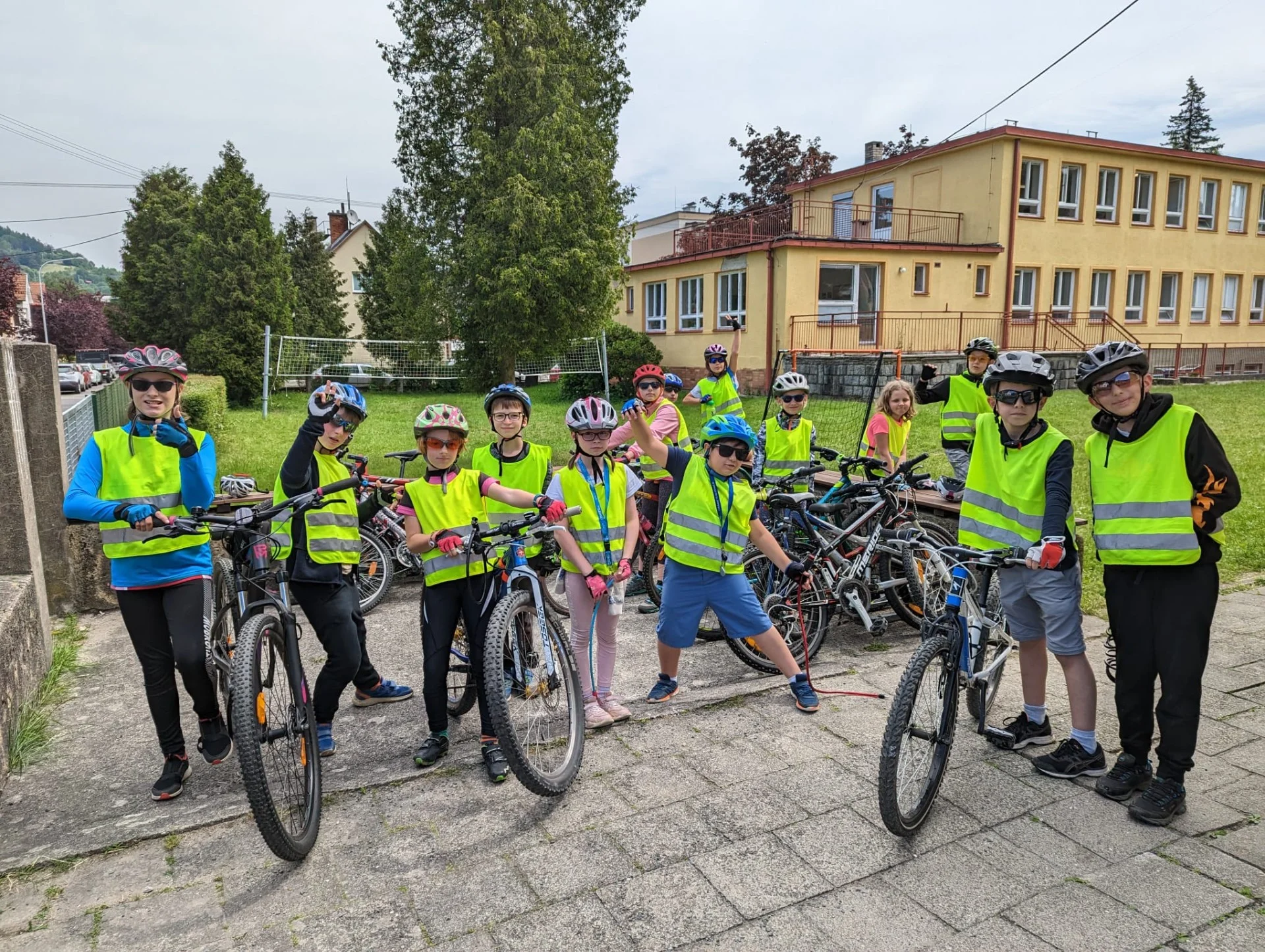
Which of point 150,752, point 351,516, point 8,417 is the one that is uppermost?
point 8,417

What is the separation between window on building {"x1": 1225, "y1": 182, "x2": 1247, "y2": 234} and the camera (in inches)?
1153

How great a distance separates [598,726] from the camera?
4543 millimetres

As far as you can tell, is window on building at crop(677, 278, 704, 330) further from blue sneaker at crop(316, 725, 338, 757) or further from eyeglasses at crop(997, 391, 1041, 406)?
blue sneaker at crop(316, 725, 338, 757)

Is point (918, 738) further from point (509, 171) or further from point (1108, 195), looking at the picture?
point (1108, 195)

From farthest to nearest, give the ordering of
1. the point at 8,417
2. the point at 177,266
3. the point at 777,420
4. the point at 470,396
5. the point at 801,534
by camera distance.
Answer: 1. the point at 177,266
2. the point at 470,396
3. the point at 777,420
4. the point at 801,534
5. the point at 8,417

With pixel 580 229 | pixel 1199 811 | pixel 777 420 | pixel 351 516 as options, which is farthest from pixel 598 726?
pixel 580 229

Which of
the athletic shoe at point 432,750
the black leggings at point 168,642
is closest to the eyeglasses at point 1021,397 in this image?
the athletic shoe at point 432,750

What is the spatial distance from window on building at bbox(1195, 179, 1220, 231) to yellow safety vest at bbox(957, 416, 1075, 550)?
3104 cm

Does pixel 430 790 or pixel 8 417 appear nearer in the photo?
pixel 430 790

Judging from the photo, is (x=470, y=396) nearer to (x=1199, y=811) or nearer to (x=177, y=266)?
(x=177, y=266)

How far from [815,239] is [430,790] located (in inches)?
824

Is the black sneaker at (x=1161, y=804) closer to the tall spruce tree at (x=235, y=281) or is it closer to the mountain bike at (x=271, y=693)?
the mountain bike at (x=271, y=693)

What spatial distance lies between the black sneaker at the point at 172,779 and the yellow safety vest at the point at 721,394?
4.79 m

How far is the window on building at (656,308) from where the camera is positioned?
95.1ft
